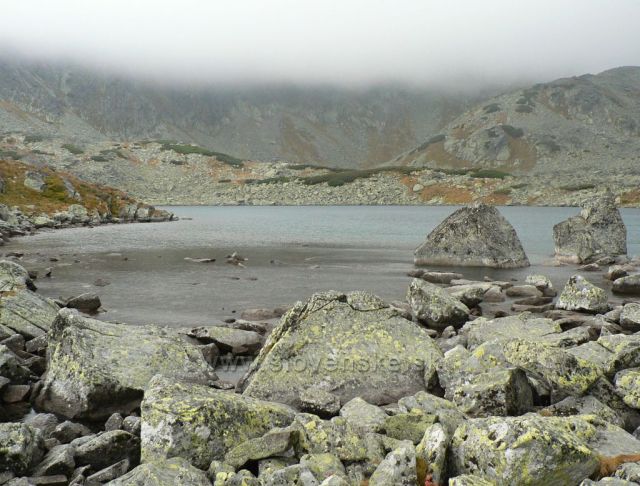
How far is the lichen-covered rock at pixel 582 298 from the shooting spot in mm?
24094

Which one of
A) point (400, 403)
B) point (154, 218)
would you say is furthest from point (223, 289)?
point (154, 218)

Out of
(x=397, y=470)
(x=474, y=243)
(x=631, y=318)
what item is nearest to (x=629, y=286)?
(x=631, y=318)

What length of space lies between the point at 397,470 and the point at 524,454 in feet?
5.95

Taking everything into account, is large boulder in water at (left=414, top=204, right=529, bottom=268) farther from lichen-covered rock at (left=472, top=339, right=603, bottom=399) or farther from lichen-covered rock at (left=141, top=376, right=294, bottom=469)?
lichen-covered rock at (left=141, top=376, right=294, bottom=469)

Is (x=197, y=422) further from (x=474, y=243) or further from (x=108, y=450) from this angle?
(x=474, y=243)

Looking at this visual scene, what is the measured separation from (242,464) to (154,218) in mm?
107112

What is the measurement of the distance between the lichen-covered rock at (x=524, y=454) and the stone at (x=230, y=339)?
11.1 metres

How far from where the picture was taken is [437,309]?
73.2 feet

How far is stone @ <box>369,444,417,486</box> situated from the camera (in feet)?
24.3

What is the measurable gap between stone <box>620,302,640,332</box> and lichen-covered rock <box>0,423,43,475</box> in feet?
66.5

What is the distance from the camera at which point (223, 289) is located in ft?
106

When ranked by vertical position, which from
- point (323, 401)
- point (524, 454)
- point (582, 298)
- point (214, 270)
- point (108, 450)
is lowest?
point (214, 270)

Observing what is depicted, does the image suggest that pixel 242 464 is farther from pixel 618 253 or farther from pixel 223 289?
pixel 618 253

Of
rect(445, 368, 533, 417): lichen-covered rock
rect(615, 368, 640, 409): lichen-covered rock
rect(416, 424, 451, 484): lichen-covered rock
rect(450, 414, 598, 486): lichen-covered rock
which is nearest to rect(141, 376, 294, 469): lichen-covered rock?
rect(416, 424, 451, 484): lichen-covered rock
